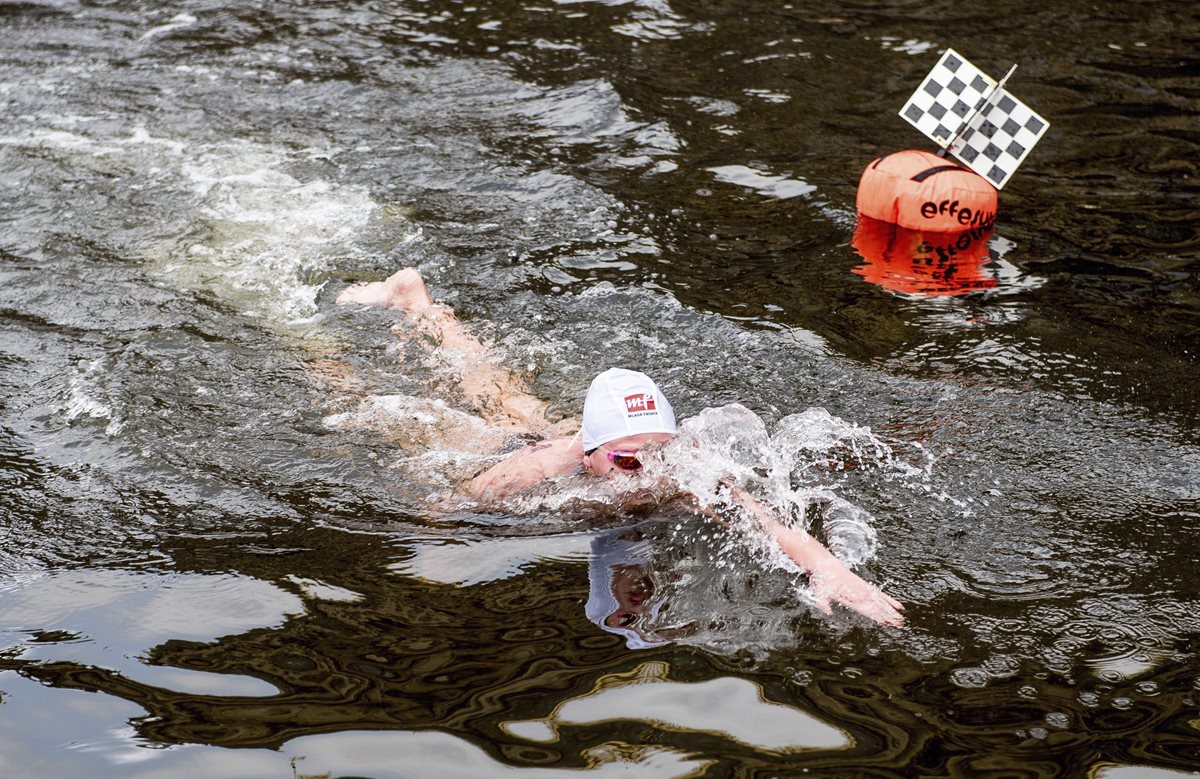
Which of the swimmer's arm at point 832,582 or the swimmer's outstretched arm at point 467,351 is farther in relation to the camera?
the swimmer's outstretched arm at point 467,351

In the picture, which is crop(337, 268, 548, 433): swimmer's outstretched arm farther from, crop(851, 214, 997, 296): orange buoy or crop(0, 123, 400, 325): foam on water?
crop(851, 214, 997, 296): orange buoy

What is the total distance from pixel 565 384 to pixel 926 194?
3.33 metres

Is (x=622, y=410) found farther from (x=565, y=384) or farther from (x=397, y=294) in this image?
(x=397, y=294)

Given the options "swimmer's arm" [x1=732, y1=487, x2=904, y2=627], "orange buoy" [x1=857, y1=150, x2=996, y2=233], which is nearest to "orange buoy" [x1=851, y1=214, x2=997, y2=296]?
"orange buoy" [x1=857, y1=150, x2=996, y2=233]

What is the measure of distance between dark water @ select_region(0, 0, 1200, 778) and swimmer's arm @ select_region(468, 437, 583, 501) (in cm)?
25

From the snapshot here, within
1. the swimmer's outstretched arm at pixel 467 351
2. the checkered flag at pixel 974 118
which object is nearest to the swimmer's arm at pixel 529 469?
the swimmer's outstretched arm at pixel 467 351

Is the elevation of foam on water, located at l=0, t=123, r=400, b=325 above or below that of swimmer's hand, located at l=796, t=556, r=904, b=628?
above

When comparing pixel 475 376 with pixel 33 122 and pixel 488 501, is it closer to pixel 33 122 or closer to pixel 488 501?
pixel 488 501

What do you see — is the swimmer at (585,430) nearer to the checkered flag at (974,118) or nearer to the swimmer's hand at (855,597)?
the swimmer's hand at (855,597)

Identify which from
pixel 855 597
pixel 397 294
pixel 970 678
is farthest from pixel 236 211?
pixel 970 678

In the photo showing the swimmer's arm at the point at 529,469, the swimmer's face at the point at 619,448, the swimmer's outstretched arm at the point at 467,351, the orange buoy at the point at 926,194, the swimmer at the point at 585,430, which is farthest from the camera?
the orange buoy at the point at 926,194

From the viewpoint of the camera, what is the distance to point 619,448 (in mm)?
5113

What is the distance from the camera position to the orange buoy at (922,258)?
7621mm

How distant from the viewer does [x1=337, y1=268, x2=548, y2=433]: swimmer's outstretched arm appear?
642 cm
